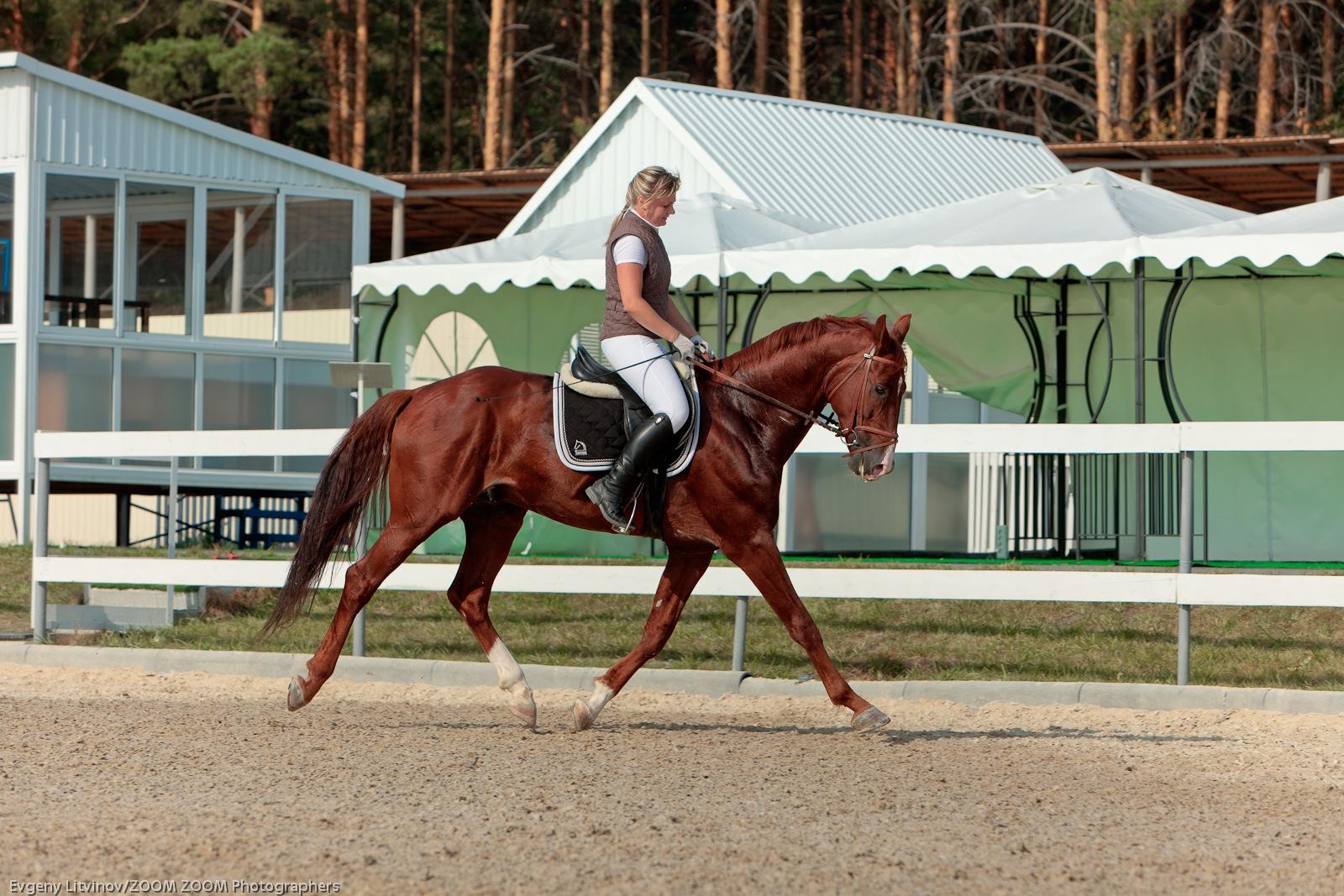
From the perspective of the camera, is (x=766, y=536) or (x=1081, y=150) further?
(x=1081, y=150)

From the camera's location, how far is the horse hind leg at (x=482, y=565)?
25.4ft

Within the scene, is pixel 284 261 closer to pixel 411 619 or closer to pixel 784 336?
pixel 411 619

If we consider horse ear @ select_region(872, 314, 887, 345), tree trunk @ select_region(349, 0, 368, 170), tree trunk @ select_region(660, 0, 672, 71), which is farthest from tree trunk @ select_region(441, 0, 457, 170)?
horse ear @ select_region(872, 314, 887, 345)

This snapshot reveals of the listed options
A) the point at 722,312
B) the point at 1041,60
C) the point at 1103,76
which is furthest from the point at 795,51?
the point at 722,312

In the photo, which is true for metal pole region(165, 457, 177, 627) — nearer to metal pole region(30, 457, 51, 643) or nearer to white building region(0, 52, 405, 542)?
metal pole region(30, 457, 51, 643)

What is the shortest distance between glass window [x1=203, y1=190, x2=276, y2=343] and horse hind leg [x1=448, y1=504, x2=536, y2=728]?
1260 centimetres

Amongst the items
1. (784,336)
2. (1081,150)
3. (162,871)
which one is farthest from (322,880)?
(1081,150)

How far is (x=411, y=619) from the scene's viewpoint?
11.3 meters

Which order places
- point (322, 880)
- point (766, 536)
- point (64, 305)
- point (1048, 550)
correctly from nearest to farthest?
point (322, 880), point (766, 536), point (1048, 550), point (64, 305)

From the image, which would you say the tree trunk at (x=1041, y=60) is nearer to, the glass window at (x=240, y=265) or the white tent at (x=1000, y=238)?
the glass window at (x=240, y=265)

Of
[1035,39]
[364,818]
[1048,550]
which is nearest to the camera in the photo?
[364,818]

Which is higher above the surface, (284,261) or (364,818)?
(284,261)

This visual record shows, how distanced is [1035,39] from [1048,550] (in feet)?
83.2

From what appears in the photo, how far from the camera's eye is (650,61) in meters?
40.3
